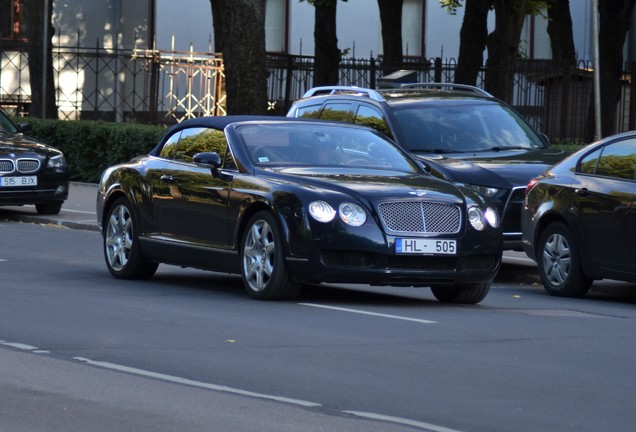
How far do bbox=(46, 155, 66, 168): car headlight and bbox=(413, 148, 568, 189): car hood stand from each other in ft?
25.6

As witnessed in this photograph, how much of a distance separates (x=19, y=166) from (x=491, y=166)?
8674 millimetres

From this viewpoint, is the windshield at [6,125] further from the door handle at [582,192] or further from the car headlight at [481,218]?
the car headlight at [481,218]

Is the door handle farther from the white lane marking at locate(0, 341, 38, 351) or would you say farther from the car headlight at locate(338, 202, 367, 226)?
the white lane marking at locate(0, 341, 38, 351)

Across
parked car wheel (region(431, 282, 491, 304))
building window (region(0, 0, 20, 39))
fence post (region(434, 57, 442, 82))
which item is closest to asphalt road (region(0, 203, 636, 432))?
parked car wheel (region(431, 282, 491, 304))

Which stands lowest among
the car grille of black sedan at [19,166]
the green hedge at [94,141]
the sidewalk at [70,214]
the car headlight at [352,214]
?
the sidewalk at [70,214]

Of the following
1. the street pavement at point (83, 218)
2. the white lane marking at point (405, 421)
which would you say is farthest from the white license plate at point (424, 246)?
the white lane marking at point (405, 421)

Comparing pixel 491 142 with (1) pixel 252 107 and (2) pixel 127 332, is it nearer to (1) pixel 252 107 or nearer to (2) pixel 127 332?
(2) pixel 127 332

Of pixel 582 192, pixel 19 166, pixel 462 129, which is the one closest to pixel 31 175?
pixel 19 166

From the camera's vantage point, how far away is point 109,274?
582 inches

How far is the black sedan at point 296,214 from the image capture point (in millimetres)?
11875

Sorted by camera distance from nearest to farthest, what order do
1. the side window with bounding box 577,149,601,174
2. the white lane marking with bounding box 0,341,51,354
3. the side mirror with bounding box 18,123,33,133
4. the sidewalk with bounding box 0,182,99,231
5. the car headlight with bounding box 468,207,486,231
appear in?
1. the white lane marking with bounding box 0,341,51,354
2. the car headlight with bounding box 468,207,486,231
3. the side window with bounding box 577,149,601,174
4. the sidewalk with bounding box 0,182,99,231
5. the side mirror with bounding box 18,123,33,133

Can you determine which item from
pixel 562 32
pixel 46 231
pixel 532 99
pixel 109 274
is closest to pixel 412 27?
pixel 562 32

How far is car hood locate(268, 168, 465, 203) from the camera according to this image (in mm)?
12008

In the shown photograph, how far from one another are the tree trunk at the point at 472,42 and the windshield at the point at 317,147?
20453mm
